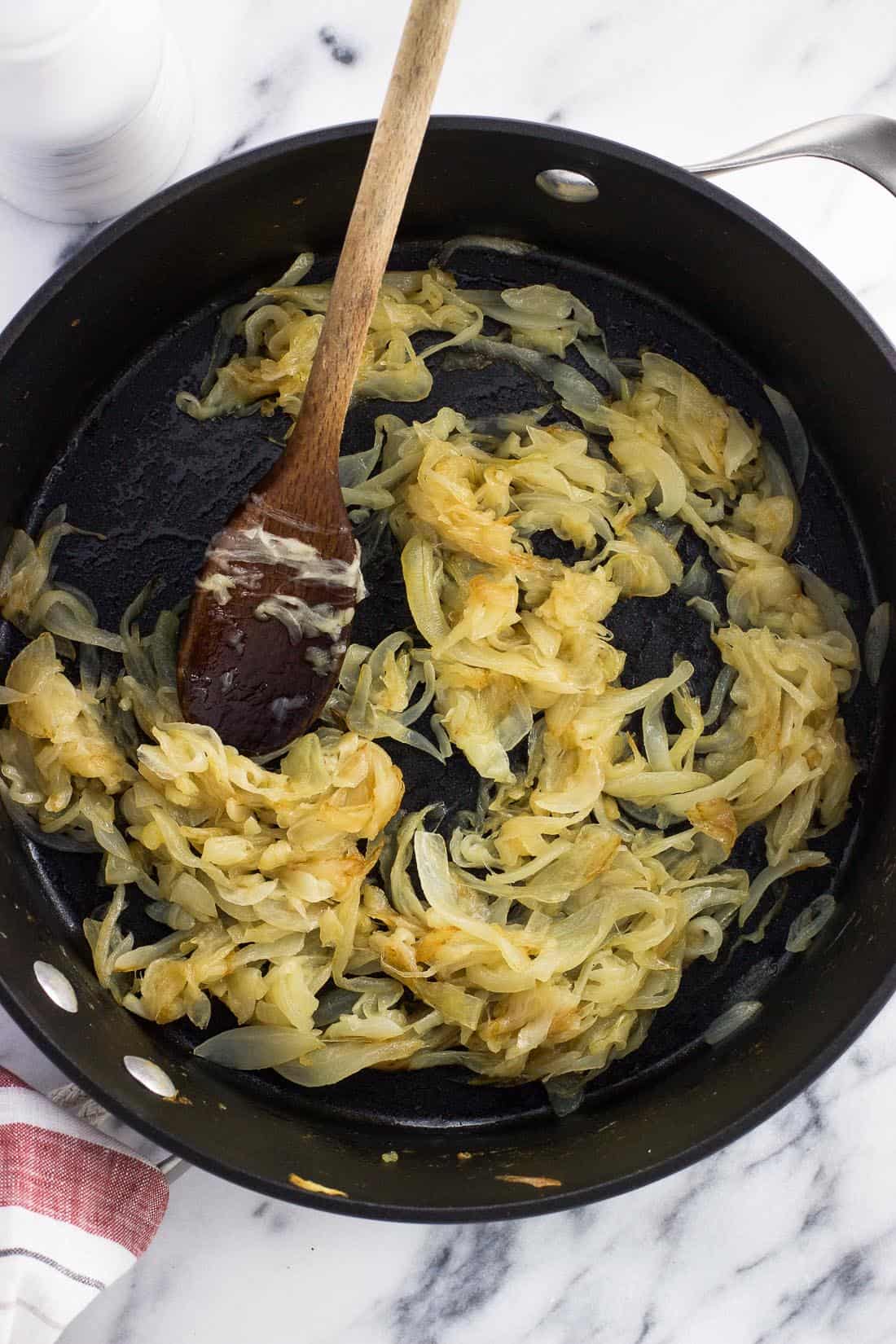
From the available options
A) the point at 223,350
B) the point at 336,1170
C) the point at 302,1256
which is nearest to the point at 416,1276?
the point at 302,1256

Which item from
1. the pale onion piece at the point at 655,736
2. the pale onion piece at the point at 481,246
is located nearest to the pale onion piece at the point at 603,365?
the pale onion piece at the point at 481,246

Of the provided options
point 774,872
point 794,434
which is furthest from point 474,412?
point 774,872

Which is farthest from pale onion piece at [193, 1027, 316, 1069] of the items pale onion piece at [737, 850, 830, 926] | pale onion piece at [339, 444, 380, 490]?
pale onion piece at [339, 444, 380, 490]

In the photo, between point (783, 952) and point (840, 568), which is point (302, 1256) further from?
point (840, 568)

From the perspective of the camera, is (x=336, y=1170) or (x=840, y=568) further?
(x=840, y=568)

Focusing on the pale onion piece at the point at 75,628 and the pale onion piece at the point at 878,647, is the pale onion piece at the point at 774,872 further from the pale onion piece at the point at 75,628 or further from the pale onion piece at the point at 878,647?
the pale onion piece at the point at 75,628

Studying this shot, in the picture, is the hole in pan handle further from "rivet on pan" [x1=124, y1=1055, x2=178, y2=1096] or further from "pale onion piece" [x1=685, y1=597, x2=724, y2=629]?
"pale onion piece" [x1=685, y1=597, x2=724, y2=629]

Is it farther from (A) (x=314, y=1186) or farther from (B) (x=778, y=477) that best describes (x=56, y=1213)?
(B) (x=778, y=477)
